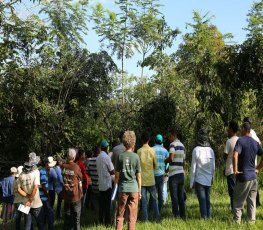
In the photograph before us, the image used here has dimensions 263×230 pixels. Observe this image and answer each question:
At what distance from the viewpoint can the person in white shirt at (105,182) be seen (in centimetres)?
884

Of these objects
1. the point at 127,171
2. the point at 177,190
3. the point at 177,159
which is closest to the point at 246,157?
the point at 177,159

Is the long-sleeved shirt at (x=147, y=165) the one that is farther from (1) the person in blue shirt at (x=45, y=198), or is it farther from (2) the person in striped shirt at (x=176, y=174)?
(1) the person in blue shirt at (x=45, y=198)

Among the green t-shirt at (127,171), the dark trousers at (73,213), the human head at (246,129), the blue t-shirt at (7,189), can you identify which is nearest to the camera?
the green t-shirt at (127,171)

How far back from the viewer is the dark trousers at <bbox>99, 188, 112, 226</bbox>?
29.3ft

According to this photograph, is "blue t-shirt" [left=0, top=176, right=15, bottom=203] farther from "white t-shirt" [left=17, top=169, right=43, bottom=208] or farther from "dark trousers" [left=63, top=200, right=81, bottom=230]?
"dark trousers" [left=63, top=200, right=81, bottom=230]

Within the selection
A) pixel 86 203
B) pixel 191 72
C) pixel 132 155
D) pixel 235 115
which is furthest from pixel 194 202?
pixel 191 72

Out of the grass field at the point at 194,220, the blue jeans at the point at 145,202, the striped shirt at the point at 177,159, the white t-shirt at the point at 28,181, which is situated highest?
the striped shirt at the point at 177,159

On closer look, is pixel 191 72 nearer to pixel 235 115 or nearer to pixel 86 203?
pixel 235 115

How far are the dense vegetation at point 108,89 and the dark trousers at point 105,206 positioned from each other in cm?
681

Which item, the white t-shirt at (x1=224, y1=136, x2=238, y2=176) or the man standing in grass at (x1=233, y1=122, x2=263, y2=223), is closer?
the man standing in grass at (x1=233, y1=122, x2=263, y2=223)

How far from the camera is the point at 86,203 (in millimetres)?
11539

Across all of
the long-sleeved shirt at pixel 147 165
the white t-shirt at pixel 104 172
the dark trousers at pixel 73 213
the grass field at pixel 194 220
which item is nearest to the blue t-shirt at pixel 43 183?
the dark trousers at pixel 73 213

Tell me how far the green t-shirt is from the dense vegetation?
25.7 ft

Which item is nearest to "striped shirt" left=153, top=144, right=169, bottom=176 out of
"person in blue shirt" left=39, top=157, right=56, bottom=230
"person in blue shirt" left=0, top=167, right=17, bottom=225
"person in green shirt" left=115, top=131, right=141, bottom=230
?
"person in green shirt" left=115, top=131, right=141, bottom=230
